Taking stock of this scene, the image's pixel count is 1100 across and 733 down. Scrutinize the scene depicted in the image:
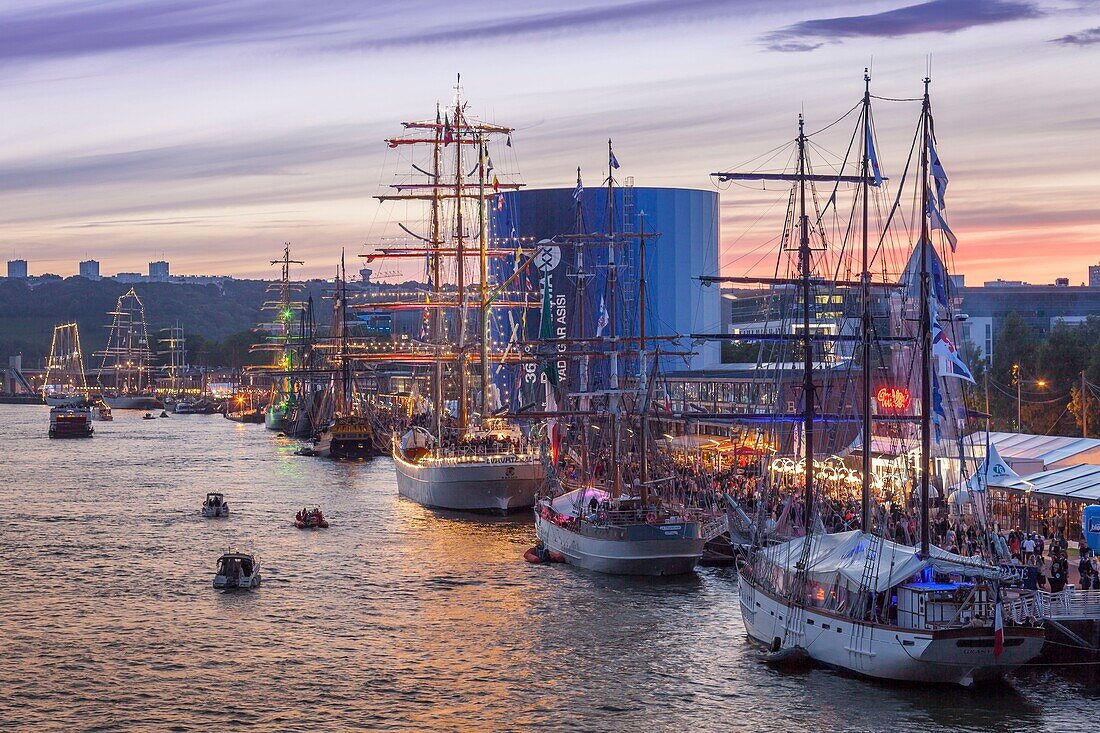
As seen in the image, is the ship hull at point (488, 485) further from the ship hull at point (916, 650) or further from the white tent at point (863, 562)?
the ship hull at point (916, 650)

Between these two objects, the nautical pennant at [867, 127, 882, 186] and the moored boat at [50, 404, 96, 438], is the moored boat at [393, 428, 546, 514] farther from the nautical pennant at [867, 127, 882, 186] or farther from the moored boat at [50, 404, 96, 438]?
the moored boat at [50, 404, 96, 438]

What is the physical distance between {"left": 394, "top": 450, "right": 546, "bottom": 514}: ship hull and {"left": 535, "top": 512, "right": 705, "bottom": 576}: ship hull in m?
23.0

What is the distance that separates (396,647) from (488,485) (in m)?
34.4

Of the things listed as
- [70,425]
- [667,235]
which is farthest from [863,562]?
[70,425]

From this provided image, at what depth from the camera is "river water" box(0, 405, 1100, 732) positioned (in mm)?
36531

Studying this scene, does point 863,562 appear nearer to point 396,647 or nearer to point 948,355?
point 948,355

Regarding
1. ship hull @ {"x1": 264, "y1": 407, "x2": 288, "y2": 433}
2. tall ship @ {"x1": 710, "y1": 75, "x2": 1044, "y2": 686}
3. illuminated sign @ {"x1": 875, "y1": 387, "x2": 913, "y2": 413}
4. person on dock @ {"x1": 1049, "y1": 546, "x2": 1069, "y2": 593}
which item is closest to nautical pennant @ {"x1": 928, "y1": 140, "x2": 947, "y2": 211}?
tall ship @ {"x1": 710, "y1": 75, "x2": 1044, "y2": 686}

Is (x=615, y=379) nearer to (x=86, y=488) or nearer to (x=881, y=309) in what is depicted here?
(x=881, y=309)

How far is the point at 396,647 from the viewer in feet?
148

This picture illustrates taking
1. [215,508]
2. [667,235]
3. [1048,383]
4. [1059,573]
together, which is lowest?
[215,508]

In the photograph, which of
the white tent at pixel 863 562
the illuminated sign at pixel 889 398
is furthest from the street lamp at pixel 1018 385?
the white tent at pixel 863 562

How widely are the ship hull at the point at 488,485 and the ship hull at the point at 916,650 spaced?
40877mm

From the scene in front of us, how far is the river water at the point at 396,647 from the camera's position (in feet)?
120

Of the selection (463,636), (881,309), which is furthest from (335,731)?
(881,309)
